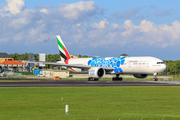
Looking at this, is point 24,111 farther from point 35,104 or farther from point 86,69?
point 86,69

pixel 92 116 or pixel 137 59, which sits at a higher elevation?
pixel 137 59

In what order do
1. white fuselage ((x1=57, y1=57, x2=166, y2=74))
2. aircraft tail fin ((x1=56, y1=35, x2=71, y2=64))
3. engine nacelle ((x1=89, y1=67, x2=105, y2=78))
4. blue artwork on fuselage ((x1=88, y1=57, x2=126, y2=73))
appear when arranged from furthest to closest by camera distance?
aircraft tail fin ((x1=56, y1=35, x2=71, y2=64)) < blue artwork on fuselage ((x1=88, y1=57, x2=126, y2=73)) < engine nacelle ((x1=89, y1=67, x2=105, y2=78)) < white fuselage ((x1=57, y1=57, x2=166, y2=74))

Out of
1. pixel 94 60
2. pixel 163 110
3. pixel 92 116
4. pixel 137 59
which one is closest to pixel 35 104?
pixel 92 116

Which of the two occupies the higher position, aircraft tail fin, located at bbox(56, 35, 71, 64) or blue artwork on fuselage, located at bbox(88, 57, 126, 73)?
aircraft tail fin, located at bbox(56, 35, 71, 64)

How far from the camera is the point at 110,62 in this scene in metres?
69.4

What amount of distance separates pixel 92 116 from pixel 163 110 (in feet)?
19.1

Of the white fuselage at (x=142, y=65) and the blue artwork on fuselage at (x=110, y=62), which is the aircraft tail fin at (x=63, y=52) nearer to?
the blue artwork on fuselage at (x=110, y=62)

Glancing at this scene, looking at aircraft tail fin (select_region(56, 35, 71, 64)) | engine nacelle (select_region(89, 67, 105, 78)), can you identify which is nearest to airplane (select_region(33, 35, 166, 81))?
engine nacelle (select_region(89, 67, 105, 78))

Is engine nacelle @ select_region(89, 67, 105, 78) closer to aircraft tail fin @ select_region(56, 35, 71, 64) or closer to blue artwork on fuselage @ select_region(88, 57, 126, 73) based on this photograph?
blue artwork on fuselage @ select_region(88, 57, 126, 73)

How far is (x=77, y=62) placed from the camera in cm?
7725

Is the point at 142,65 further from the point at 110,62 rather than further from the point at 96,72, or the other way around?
the point at 96,72

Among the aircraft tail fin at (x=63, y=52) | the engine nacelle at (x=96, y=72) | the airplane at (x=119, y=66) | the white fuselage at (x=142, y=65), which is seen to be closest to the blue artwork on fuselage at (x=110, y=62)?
the airplane at (x=119, y=66)

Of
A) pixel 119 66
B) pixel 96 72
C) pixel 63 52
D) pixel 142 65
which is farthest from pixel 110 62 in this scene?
pixel 63 52

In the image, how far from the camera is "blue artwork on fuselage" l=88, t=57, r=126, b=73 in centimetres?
6773
